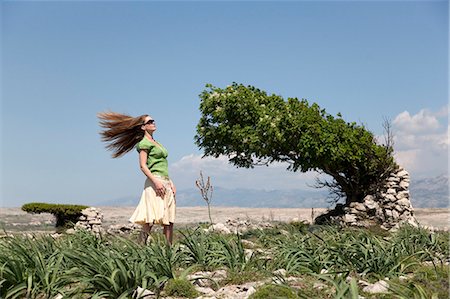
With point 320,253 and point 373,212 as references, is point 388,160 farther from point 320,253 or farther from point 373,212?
point 320,253

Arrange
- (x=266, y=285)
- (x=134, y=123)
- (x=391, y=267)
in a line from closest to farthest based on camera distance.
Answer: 1. (x=266, y=285)
2. (x=391, y=267)
3. (x=134, y=123)

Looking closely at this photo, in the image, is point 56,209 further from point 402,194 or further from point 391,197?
point 402,194

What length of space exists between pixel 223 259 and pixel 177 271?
0.78 meters

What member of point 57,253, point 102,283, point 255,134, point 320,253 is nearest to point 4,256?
point 57,253

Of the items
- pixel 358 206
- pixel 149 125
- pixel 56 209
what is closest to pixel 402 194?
pixel 358 206

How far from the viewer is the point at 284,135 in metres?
16.4

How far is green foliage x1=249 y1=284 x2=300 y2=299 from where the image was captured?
5531 mm

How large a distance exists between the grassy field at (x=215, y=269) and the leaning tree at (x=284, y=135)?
782 cm

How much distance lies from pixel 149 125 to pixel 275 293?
507cm

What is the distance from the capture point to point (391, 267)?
7215mm

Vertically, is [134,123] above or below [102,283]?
above

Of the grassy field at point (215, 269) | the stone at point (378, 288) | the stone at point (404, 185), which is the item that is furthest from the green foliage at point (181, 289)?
the stone at point (404, 185)

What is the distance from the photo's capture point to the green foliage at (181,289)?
19.6 feet

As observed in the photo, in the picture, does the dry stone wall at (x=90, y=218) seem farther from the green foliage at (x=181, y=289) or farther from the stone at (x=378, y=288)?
the stone at (x=378, y=288)
